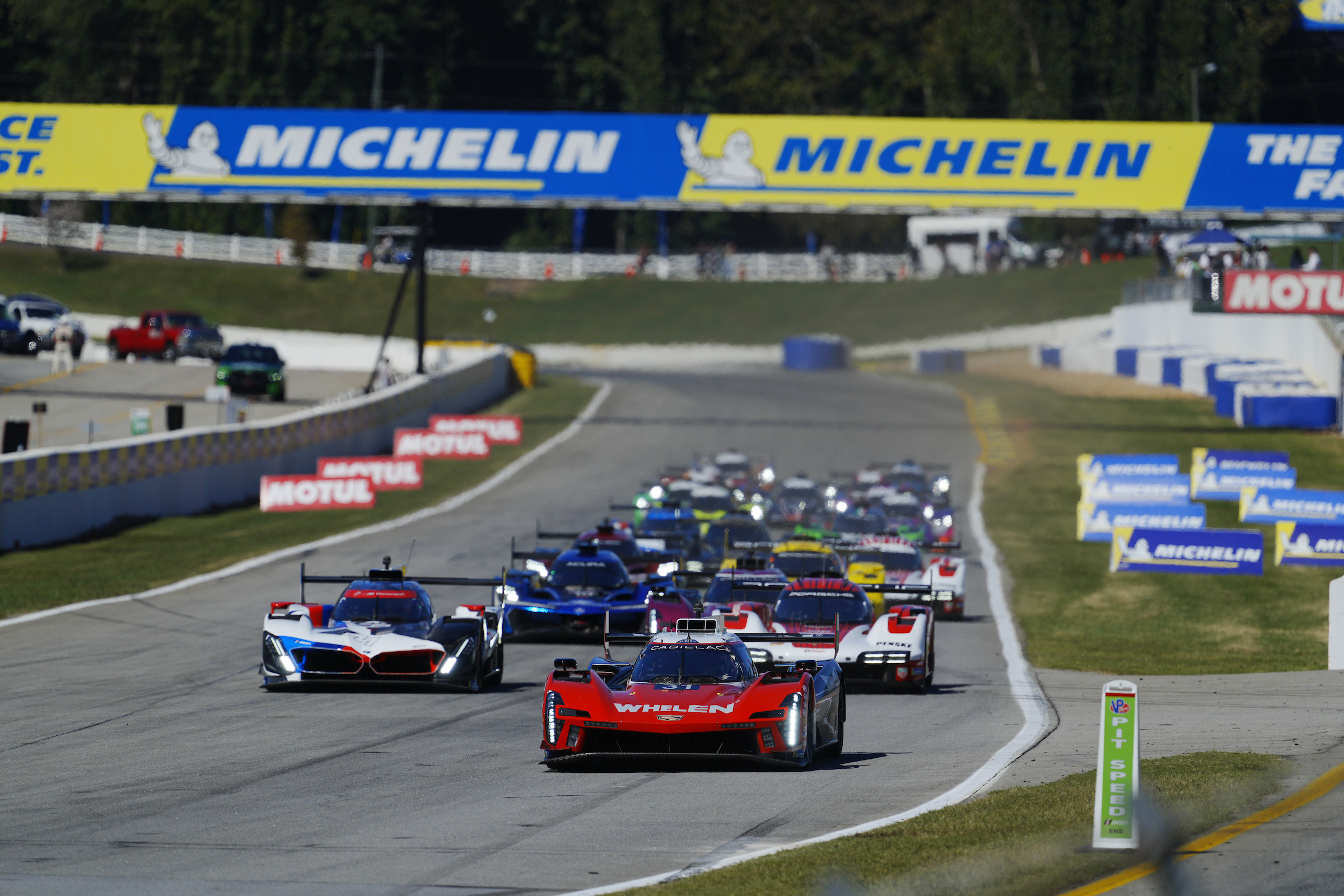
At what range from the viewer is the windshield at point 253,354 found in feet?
177

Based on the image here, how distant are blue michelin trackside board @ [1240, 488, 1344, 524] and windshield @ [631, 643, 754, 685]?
20.2 m

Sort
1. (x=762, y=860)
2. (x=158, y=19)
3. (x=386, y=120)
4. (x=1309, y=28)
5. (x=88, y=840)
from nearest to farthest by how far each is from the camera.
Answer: (x=762, y=860), (x=88, y=840), (x=386, y=120), (x=1309, y=28), (x=158, y=19)

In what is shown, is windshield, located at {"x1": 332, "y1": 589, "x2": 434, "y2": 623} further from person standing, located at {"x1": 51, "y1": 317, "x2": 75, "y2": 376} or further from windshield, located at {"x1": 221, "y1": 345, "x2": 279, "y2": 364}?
person standing, located at {"x1": 51, "y1": 317, "x2": 75, "y2": 376}

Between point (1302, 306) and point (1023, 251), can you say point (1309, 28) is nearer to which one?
point (1023, 251)

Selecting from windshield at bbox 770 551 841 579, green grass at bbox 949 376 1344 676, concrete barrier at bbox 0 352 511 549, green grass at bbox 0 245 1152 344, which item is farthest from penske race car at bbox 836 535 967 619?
green grass at bbox 0 245 1152 344

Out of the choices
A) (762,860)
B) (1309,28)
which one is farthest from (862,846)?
(1309,28)

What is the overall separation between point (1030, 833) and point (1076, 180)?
34.5 m

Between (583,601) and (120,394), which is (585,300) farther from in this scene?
(583,601)

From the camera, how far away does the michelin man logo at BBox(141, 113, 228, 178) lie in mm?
44281

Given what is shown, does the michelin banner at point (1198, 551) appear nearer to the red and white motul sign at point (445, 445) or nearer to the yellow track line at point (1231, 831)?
the yellow track line at point (1231, 831)

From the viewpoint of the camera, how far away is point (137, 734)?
15453 mm

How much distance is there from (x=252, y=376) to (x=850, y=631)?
118 feet

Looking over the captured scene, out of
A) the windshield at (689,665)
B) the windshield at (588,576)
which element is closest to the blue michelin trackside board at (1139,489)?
the windshield at (588,576)

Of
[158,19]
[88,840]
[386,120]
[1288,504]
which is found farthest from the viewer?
[158,19]
